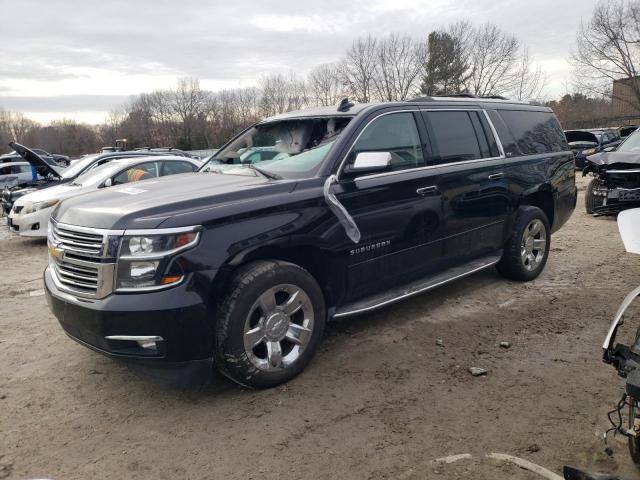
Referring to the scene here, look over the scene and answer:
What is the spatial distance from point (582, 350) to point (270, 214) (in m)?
2.76

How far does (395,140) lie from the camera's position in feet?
13.8

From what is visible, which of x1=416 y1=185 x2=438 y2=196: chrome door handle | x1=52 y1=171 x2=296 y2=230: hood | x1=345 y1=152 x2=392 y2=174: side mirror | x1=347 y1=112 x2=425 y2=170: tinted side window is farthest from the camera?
x1=416 y1=185 x2=438 y2=196: chrome door handle

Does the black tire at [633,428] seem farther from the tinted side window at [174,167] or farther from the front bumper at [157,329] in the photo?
the tinted side window at [174,167]

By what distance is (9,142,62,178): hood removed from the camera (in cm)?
889

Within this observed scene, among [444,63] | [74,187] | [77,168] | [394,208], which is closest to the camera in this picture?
[394,208]

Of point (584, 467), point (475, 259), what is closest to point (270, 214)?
point (584, 467)

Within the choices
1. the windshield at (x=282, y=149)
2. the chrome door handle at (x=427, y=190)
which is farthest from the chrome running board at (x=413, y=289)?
the windshield at (x=282, y=149)

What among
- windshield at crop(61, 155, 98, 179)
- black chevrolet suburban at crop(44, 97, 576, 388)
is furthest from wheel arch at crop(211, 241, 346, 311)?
windshield at crop(61, 155, 98, 179)

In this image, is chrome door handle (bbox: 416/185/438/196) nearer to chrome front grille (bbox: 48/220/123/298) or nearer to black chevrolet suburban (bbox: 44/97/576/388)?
black chevrolet suburban (bbox: 44/97/576/388)

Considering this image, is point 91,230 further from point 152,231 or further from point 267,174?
point 267,174

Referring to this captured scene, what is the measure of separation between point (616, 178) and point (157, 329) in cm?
856

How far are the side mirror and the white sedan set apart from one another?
5.90m

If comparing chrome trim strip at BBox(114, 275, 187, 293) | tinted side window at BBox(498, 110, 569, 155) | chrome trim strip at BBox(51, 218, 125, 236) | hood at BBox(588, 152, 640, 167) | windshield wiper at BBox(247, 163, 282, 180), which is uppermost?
tinted side window at BBox(498, 110, 569, 155)

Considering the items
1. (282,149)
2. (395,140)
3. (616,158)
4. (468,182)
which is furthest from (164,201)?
(616,158)
